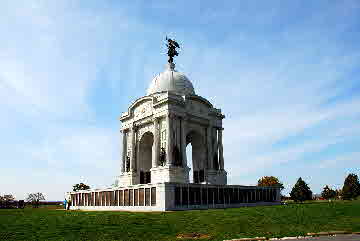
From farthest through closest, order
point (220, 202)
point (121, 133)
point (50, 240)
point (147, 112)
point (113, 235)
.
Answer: point (121, 133), point (147, 112), point (220, 202), point (113, 235), point (50, 240)

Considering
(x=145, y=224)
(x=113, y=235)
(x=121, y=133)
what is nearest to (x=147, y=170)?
(x=121, y=133)

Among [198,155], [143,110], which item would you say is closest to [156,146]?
[143,110]

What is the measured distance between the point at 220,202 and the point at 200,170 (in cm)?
1645

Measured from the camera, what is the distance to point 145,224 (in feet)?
91.1

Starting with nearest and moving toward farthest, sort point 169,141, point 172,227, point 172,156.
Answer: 1. point 172,227
2. point 172,156
3. point 169,141

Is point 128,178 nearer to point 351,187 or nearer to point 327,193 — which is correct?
point 351,187

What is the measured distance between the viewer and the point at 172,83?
69.3 m

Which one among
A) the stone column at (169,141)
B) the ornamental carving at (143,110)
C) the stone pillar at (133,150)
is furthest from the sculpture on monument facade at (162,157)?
the stone pillar at (133,150)

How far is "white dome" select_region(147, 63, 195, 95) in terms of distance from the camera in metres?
68.6

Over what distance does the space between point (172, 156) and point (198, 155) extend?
12.6 m

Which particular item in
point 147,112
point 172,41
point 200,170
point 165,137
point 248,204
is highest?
point 172,41

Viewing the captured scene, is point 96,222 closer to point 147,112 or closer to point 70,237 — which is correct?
point 70,237

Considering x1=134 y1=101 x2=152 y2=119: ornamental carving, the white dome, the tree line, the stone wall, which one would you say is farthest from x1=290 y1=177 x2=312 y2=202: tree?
x1=134 y1=101 x2=152 y2=119: ornamental carving

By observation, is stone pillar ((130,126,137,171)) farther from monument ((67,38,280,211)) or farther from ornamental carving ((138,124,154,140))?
ornamental carving ((138,124,154,140))
